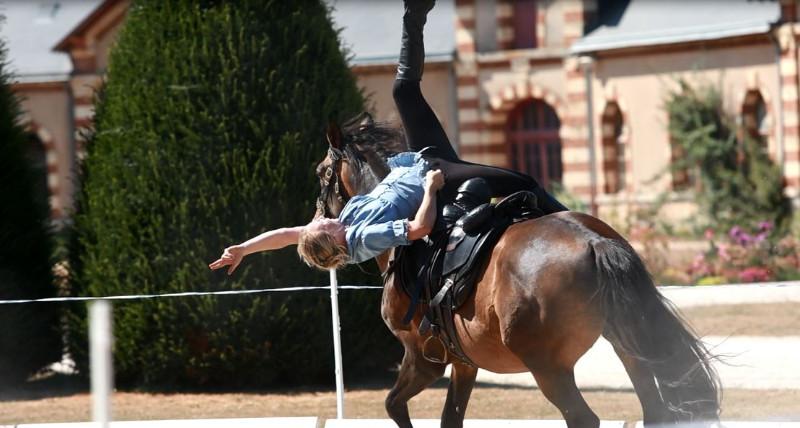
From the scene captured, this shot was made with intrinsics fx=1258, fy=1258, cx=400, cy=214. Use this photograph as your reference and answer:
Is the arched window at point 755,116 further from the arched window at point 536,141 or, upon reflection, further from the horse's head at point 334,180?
the horse's head at point 334,180

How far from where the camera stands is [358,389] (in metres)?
10.4

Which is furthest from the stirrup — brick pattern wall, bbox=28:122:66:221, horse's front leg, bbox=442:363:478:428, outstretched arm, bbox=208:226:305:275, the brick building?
brick pattern wall, bbox=28:122:66:221

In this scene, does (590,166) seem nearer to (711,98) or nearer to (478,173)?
(711,98)

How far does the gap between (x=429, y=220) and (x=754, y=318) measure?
357 inches

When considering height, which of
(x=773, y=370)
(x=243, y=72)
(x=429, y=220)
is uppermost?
(x=243, y=72)

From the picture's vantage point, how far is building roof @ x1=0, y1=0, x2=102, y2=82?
90.8 ft

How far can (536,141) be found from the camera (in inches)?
1024

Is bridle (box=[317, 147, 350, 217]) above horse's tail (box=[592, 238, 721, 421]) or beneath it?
above

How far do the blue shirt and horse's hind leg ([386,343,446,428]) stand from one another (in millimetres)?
645

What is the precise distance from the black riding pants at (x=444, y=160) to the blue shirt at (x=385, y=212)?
14 cm

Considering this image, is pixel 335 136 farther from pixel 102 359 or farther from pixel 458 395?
pixel 102 359

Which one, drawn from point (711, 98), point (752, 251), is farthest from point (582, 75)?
point (752, 251)

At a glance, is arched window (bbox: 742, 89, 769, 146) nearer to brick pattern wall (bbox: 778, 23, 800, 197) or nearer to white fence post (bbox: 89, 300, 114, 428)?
brick pattern wall (bbox: 778, 23, 800, 197)

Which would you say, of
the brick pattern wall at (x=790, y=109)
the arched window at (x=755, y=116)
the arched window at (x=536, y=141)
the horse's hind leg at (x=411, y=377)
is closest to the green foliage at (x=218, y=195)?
the horse's hind leg at (x=411, y=377)
